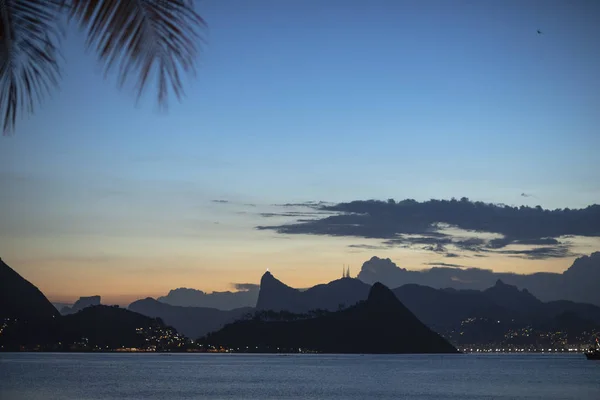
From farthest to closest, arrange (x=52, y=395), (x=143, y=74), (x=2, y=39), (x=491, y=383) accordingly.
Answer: (x=491, y=383), (x=52, y=395), (x=2, y=39), (x=143, y=74)

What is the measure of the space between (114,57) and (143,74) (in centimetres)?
33

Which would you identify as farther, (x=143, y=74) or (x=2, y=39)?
(x=2, y=39)

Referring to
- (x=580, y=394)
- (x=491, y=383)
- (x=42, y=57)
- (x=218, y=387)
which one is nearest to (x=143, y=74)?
(x=42, y=57)

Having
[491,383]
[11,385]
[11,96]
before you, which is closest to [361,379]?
[491,383]

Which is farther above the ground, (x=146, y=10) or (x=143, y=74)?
(x=146, y=10)

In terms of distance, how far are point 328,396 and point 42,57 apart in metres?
95.3

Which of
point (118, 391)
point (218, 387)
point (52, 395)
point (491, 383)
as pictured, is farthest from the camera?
point (491, 383)

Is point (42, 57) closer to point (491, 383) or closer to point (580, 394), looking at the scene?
point (580, 394)

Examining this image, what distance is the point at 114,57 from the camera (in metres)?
5.78

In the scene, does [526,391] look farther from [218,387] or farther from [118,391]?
[118,391]

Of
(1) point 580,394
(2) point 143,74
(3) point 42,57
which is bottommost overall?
(1) point 580,394

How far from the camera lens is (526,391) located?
108 metres

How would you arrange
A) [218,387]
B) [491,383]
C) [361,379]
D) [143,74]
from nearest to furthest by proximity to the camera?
[143,74] → [218,387] → [491,383] → [361,379]

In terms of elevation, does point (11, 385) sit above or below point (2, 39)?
below
